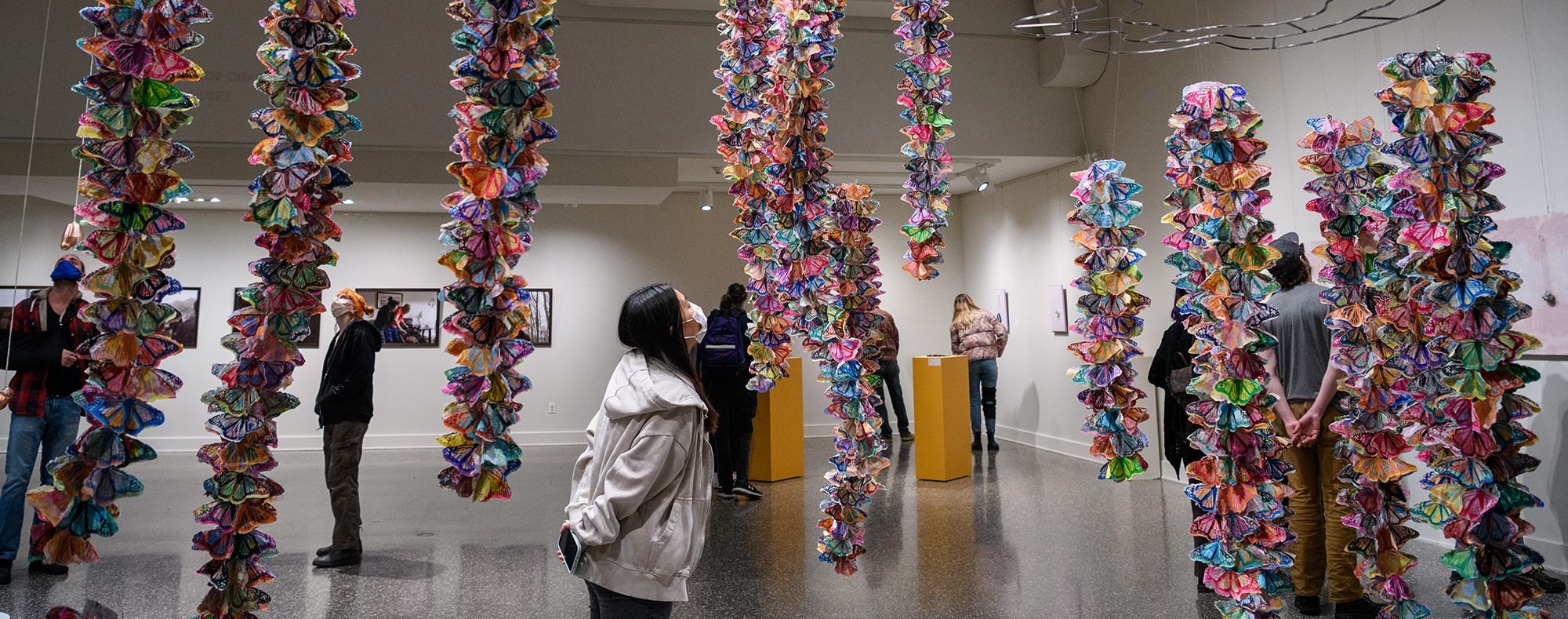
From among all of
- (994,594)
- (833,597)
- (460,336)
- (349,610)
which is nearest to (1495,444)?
(994,594)

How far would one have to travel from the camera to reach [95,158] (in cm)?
142

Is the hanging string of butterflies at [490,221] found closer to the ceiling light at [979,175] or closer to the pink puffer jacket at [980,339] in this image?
the ceiling light at [979,175]

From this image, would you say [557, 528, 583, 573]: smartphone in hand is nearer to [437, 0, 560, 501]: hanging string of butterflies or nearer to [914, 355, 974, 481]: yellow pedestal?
[437, 0, 560, 501]: hanging string of butterflies

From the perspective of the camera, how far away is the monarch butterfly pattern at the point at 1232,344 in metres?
1.78

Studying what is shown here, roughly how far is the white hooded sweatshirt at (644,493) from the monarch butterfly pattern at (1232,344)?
1114 millimetres

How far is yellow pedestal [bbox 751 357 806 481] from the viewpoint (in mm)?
6164

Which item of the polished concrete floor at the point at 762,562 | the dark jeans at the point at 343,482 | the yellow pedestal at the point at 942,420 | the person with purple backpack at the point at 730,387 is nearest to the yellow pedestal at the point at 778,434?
the polished concrete floor at the point at 762,562

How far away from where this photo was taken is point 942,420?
6.18m

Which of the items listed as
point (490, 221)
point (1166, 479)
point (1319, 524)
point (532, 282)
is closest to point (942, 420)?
point (1166, 479)

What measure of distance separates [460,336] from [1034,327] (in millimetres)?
7084

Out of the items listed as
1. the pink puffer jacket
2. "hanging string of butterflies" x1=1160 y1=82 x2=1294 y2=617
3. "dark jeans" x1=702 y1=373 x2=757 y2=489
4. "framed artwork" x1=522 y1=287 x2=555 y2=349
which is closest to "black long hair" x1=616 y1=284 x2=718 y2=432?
"hanging string of butterflies" x1=1160 y1=82 x2=1294 y2=617

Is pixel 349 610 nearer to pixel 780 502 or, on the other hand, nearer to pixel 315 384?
pixel 780 502

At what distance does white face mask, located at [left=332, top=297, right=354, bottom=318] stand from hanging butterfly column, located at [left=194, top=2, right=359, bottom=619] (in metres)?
2.62

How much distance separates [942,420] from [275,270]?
5243 mm
